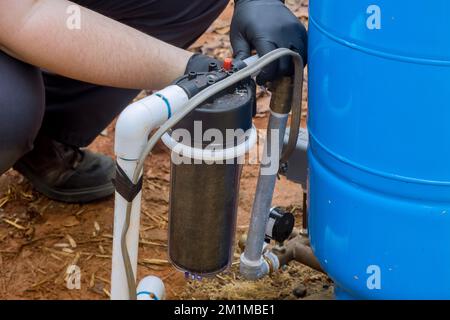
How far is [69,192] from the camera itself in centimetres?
225

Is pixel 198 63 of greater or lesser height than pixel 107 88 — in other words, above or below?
above

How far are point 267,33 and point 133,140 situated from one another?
408mm

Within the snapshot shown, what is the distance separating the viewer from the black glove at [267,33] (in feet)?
4.77

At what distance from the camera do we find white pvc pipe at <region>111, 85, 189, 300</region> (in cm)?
121

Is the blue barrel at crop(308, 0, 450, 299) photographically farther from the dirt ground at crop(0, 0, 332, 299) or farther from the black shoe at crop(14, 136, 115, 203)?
the black shoe at crop(14, 136, 115, 203)

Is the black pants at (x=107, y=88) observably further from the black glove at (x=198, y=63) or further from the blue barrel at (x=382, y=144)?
the blue barrel at (x=382, y=144)

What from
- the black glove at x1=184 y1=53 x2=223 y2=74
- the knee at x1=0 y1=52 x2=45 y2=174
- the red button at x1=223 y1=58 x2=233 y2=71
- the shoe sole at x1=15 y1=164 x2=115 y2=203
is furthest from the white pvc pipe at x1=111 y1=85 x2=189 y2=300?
the shoe sole at x1=15 y1=164 x2=115 y2=203

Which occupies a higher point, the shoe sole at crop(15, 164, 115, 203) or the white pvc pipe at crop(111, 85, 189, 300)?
the white pvc pipe at crop(111, 85, 189, 300)

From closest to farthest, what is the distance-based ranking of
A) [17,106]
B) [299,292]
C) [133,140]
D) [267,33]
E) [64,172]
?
[133,140]
[267,33]
[17,106]
[299,292]
[64,172]

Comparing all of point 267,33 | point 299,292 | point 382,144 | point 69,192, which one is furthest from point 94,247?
point 382,144

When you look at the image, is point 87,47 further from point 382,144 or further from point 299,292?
point 299,292

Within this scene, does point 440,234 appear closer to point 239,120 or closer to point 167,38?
point 239,120

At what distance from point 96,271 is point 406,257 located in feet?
3.04

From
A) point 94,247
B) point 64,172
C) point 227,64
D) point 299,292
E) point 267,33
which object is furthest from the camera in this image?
point 64,172
